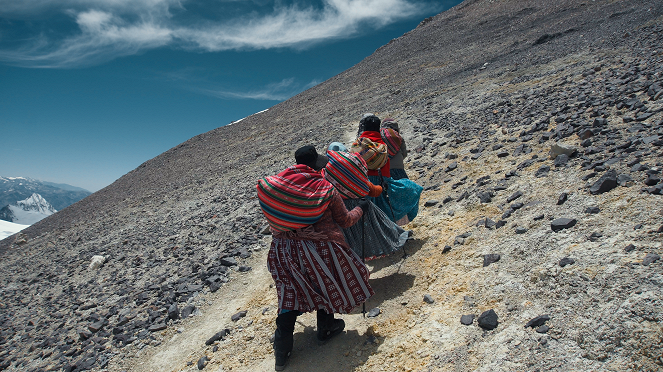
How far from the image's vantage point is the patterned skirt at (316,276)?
A: 3219mm

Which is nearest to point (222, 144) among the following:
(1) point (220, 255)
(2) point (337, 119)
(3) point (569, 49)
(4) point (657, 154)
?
(2) point (337, 119)

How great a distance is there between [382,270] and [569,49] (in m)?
12.6

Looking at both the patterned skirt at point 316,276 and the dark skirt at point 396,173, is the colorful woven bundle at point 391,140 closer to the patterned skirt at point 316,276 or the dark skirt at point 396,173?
the dark skirt at point 396,173

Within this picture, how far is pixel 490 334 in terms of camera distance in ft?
8.78

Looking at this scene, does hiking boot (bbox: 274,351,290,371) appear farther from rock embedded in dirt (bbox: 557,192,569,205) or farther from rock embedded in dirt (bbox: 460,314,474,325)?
rock embedded in dirt (bbox: 557,192,569,205)

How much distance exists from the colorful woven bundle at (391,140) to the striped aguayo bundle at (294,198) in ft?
7.31

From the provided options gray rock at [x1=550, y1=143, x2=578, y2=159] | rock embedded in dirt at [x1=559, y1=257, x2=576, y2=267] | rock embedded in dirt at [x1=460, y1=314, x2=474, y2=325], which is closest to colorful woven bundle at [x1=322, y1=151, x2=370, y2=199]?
rock embedded in dirt at [x1=460, y1=314, x2=474, y2=325]

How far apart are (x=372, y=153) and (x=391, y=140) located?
2.18 feet

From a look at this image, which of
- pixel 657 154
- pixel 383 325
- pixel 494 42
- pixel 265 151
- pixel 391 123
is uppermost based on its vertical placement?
pixel 494 42

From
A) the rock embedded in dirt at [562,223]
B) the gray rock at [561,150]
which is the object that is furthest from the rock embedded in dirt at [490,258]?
the gray rock at [561,150]

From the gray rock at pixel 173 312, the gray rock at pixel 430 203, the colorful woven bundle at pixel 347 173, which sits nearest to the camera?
the colorful woven bundle at pixel 347 173

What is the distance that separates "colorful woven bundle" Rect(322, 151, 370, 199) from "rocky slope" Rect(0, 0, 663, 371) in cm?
132

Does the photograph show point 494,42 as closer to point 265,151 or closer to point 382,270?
point 265,151

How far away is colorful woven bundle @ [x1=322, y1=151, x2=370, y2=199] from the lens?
12.2 feet
